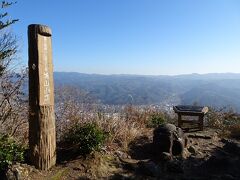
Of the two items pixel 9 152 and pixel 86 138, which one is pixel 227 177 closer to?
pixel 86 138

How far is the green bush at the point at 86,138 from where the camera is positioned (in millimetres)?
7125

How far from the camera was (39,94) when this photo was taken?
6293 mm

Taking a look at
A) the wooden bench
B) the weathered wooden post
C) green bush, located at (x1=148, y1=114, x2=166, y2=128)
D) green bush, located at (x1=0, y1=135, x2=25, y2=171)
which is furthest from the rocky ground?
the wooden bench

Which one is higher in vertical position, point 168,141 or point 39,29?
point 39,29

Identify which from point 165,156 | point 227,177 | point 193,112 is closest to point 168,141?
point 165,156

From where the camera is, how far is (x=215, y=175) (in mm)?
7375

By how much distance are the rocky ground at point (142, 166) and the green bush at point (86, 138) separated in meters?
0.18

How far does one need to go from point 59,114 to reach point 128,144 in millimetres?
1883

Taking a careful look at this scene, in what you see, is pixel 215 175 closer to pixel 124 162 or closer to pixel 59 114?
pixel 124 162

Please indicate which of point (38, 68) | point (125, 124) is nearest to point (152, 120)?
point (125, 124)

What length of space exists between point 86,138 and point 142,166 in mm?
1341

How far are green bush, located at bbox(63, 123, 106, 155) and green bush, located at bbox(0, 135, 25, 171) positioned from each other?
1.25 m

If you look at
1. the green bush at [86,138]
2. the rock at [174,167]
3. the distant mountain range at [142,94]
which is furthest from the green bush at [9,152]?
the distant mountain range at [142,94]

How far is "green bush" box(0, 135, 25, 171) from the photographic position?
5.74 meters
